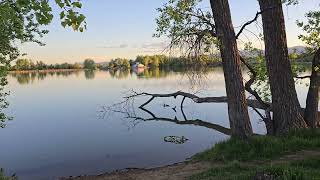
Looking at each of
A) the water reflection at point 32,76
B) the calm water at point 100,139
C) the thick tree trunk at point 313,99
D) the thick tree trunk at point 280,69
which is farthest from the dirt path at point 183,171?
the water reflection at point 32,76

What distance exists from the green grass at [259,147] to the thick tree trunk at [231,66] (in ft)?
1.70

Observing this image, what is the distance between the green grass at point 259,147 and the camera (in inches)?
395

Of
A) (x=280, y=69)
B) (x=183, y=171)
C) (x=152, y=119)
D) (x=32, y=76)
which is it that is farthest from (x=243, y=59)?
(x=32, y=76)

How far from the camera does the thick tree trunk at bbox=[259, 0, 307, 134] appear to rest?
39.0ft

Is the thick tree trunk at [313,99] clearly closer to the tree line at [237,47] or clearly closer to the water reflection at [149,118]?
the tree line at [237,47]

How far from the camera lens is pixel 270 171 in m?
6.36

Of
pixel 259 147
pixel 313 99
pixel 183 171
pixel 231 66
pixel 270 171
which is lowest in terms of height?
pixel 183 171

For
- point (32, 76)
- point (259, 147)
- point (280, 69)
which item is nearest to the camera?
point (259, 147)

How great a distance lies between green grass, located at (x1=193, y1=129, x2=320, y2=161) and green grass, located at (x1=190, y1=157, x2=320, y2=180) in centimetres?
82

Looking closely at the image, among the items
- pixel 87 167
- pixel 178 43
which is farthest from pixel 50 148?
pixel 178 43

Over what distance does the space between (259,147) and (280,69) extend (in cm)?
284

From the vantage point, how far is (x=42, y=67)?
566 feet

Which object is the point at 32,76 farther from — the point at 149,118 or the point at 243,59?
the point at 243,59

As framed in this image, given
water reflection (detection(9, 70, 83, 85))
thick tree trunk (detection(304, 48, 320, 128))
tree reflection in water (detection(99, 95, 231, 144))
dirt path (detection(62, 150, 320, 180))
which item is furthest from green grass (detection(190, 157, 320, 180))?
water reflection (detection(9, 70, 83, 85))
